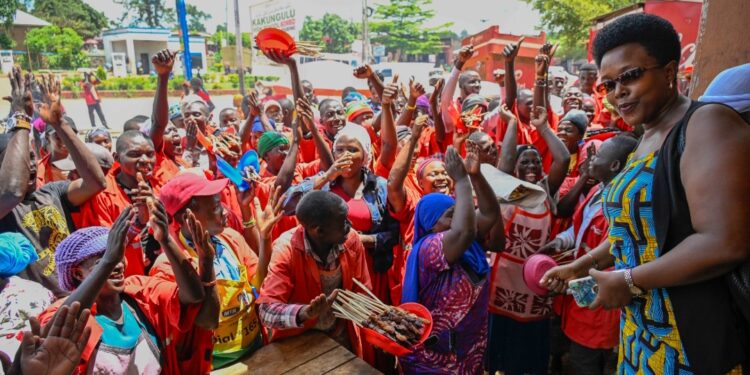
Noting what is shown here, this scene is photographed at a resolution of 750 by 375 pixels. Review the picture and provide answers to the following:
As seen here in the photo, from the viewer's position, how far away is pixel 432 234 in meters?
2.52

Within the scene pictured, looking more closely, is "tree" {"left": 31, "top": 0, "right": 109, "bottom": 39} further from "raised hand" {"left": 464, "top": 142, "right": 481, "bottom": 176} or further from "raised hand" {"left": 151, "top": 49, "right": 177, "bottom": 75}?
"raised hand" {"left": 464, "top": 142, "right": 481, "bottom": 176}

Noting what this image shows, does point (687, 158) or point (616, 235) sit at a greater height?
point (687, 158)

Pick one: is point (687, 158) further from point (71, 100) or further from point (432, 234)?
point (71, 100)

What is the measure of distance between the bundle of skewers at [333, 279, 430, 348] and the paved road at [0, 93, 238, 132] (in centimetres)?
1606

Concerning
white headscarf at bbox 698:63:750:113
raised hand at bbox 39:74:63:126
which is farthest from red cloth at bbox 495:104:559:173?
raised hand at bbox 39:74:63:126

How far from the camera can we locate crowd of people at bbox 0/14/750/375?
1.45 m

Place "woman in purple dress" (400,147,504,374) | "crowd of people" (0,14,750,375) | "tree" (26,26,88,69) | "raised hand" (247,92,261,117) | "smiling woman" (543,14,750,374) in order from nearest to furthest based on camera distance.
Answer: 1. "smiling woman" (543,14,750,374)
2. "crowd of people" (0,14,750,375)
3. "woman in purple dress" (400,147,504,374)
4. "raised hand" (247,92,261,117)
5. "tree" (26,26,88,69)

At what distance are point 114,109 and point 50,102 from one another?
2166 centimetres

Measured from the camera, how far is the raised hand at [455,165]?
2.47 m

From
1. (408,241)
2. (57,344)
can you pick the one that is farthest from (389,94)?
(57,344)

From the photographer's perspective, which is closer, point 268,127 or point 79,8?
point 268,127

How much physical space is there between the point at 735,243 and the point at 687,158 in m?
0.27

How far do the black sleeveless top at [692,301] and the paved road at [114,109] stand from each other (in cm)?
1707

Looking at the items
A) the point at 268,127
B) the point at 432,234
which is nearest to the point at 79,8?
the point at 268,127
